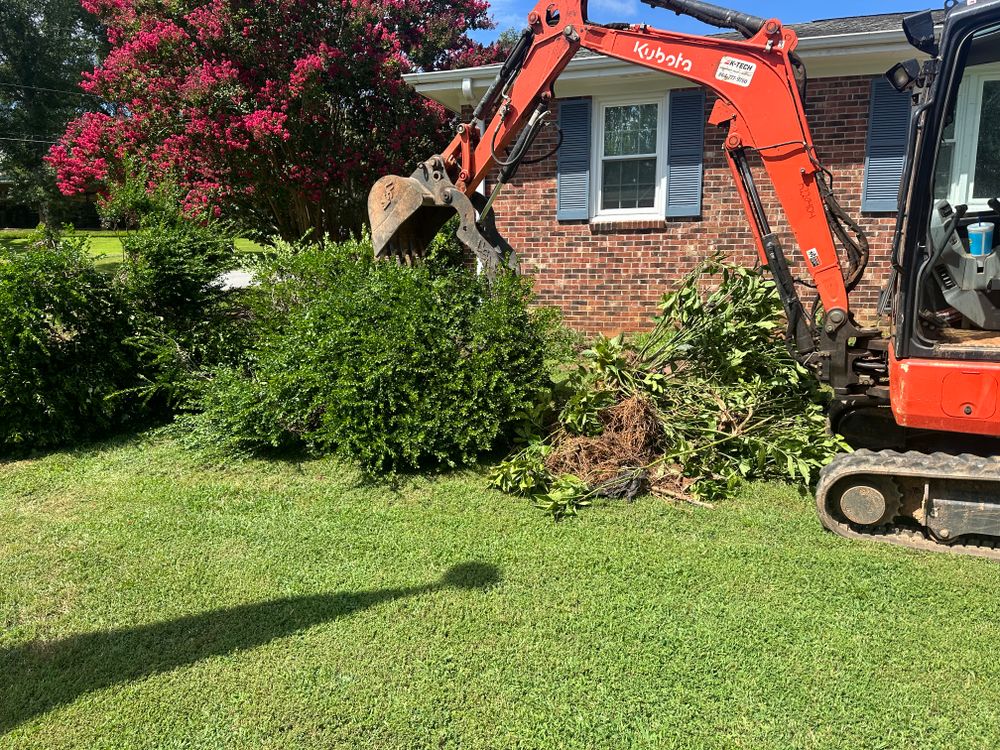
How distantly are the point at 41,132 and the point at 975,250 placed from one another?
42011mm

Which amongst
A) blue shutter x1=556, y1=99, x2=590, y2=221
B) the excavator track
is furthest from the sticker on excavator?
blue shutter x1=556, y1=99, x2=590, y2=221

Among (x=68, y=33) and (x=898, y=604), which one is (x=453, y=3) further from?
(x=68, y=33)

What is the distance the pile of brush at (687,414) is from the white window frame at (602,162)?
3.98m

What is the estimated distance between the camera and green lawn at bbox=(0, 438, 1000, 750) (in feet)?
8.45

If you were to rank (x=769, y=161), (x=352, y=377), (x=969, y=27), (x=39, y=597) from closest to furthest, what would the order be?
(x=969, y=27)
(x=39, y=597)
(x=769, y=161)
(x=352, y=377)

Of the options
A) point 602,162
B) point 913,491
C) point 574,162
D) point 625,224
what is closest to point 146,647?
point 913,491

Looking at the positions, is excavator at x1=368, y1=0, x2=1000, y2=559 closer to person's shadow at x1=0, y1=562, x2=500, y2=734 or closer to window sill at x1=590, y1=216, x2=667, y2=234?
person's shadow at x1=0, y1=562, x2=500, y2=734

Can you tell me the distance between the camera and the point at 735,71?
4348 mm

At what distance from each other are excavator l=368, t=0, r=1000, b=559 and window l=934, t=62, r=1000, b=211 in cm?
1

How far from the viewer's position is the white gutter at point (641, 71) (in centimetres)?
768

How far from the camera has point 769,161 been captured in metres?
4.31

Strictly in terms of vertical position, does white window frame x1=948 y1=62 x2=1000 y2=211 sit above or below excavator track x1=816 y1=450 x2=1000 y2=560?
above

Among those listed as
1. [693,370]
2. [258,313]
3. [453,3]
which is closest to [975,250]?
[693,370]

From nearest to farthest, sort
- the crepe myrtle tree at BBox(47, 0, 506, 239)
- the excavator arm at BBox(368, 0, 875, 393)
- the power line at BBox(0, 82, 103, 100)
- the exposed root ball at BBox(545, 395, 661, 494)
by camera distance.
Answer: the excavator arm at BBox(368, 0, 875, 393) → the exposed root ball at BBox(545, 395, 661, 494) → the crepe myrtle tree at BBox(47, 0, 506, 239) → the power line at BBox(0, 82, 103, 100)
